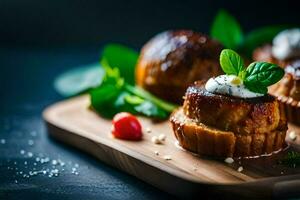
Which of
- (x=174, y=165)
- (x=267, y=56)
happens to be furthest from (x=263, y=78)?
(x=267, y=56)

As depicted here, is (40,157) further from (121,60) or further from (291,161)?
(291,161)

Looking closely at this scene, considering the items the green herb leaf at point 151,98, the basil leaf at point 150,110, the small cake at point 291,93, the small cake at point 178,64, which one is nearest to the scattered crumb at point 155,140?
the basil leaf at point 150,110

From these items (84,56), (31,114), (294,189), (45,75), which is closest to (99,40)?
(84,56)

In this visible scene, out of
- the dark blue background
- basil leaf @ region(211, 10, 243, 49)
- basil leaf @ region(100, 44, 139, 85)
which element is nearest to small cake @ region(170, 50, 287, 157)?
basil leaf @ region(100, 44, 139, 85)

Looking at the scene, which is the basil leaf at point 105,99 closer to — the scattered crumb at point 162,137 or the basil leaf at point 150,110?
the basil leaf at point 150,110

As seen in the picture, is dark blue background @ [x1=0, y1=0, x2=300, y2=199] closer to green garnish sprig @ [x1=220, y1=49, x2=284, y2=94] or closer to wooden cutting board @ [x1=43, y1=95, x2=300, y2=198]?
wooden cutting board @ [x1=43, y1=95, x2=300, y2=198]

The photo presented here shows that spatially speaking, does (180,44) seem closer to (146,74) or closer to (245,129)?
(146,74)
